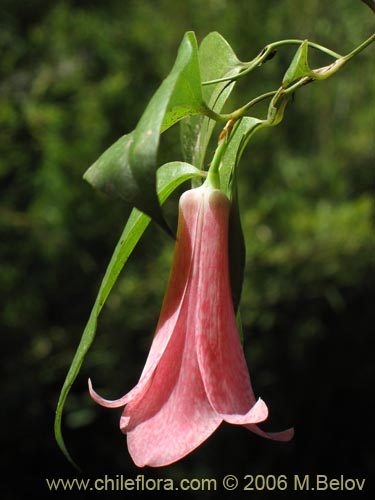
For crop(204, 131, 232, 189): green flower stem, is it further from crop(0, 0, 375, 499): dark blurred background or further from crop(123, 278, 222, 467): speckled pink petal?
crop(0, 0, 375, 499): dark blurred background

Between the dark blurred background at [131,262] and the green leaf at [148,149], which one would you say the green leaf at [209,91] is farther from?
the dark blurred background at [131,262]

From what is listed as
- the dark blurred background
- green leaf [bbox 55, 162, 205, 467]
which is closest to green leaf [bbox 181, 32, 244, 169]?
green leaf [bbox 55, 162, 205, 467]

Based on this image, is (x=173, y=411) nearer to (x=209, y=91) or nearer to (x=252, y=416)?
(x=252, y=416)

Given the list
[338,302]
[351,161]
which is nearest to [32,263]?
[338,302]

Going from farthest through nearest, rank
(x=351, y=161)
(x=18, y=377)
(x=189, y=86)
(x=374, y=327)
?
(x=351, y=161) → (x=374, y=327) → (x=18, y=377) → (x=189, y=86)

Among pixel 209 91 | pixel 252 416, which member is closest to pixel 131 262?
pixel 209 91

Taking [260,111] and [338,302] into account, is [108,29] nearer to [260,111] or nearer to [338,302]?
[260,111]
